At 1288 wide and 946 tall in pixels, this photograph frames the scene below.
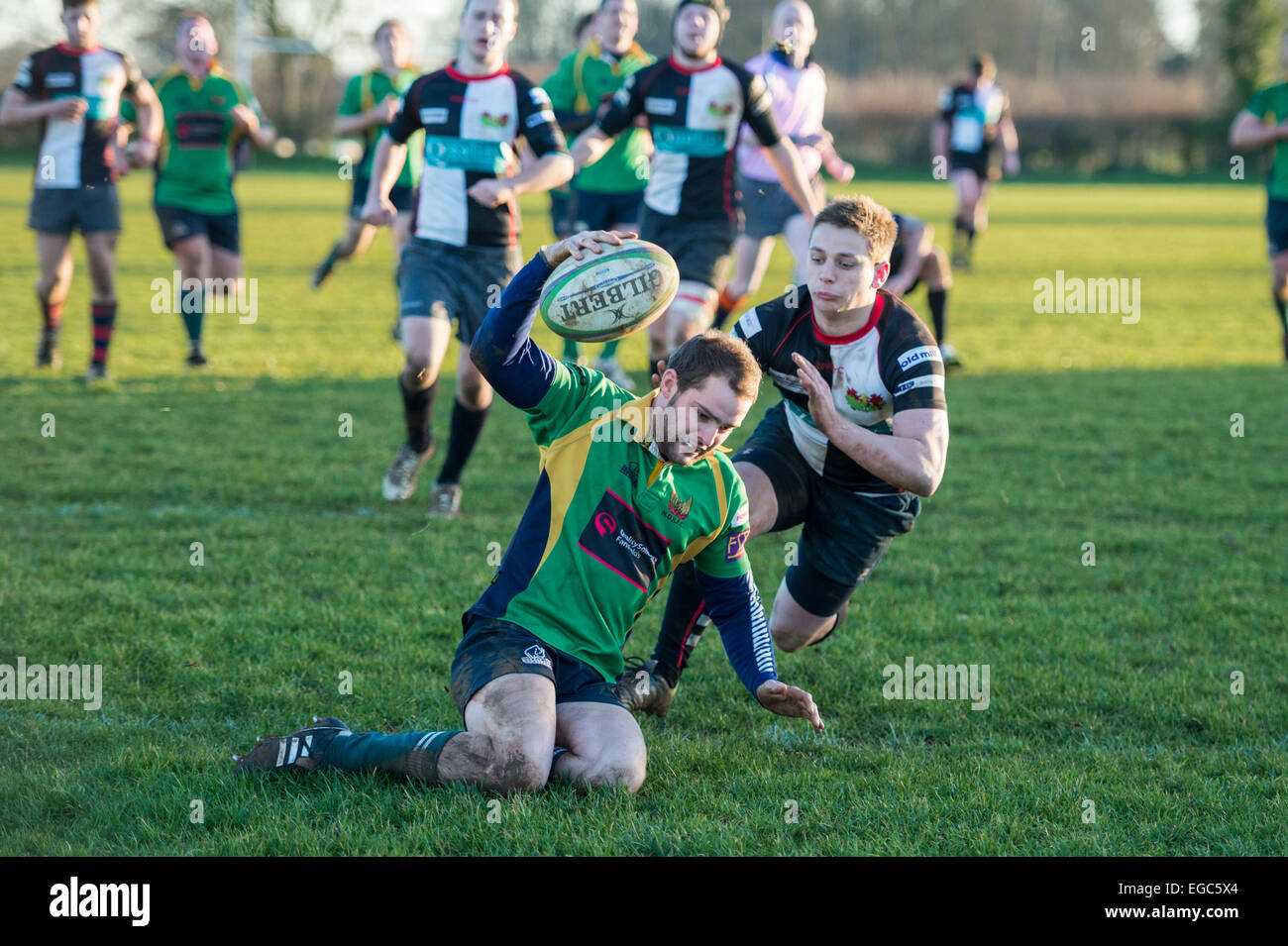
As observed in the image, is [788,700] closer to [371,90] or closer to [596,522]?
[596,522]

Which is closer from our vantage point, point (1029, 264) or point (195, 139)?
point (195, 139)

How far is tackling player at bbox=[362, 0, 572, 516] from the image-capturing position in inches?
248

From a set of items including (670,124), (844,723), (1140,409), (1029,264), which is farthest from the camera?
(1029,264)

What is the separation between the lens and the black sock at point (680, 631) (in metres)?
4.19

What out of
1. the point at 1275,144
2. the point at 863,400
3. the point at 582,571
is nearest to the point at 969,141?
the point at 1275,144

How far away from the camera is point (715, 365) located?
3.41m

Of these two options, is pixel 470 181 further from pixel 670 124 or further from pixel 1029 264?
pixel 1029 264

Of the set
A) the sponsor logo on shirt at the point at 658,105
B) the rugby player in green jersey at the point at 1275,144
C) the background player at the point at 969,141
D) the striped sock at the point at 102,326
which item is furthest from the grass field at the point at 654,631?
the background player at the point at 969,141

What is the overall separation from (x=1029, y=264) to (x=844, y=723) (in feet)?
50.1

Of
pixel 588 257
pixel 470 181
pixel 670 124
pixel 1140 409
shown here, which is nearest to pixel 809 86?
pixel 670 124

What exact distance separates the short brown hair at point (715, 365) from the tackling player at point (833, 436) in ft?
1.08

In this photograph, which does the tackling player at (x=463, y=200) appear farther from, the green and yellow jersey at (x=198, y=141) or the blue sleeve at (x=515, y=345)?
the green and yellow jersey at (x=198, y=141)

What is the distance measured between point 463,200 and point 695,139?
5.78 ft

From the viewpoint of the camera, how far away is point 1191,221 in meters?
26.5
